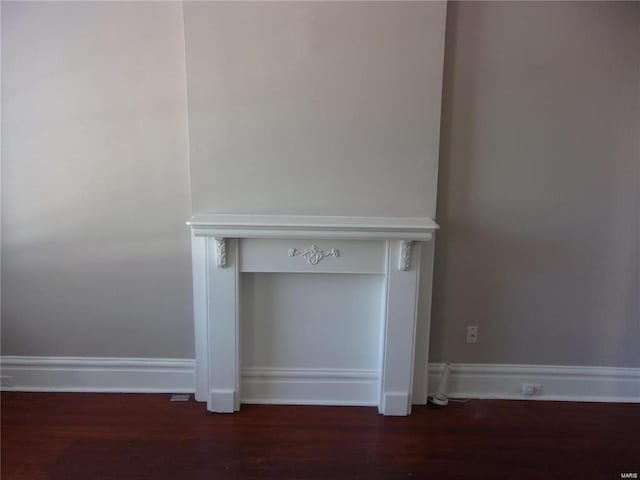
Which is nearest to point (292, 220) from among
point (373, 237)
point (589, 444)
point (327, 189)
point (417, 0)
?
point (327, 189)

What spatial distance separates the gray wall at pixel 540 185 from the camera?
2299 mm

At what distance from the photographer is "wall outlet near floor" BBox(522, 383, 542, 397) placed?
2.60 m

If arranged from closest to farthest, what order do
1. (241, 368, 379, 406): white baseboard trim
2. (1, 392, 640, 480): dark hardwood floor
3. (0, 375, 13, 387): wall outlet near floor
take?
(1, 392, 640, 480): dark hardwood floor → (241, 368, 379, 406): white baseboard trim → (0, 375, 13, 387): wall outlet near floor

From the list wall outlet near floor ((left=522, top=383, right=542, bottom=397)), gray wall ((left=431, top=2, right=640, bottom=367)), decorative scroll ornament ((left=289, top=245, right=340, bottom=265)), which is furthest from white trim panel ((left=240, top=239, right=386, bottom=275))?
wall outlet near floor ((left=522, top=383, right=542, bottom=397))

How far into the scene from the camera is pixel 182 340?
2602mm

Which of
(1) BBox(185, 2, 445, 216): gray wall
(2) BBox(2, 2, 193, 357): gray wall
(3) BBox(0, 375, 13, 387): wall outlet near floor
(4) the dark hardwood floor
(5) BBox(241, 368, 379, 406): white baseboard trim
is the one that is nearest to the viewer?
(4) the dark hardwood floor

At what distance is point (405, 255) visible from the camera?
7.57 ft

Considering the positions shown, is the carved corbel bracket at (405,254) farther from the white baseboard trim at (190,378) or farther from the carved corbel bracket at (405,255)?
the white baseboard trim at (190,378)

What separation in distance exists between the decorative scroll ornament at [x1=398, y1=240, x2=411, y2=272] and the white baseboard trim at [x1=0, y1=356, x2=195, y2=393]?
4.23 ft

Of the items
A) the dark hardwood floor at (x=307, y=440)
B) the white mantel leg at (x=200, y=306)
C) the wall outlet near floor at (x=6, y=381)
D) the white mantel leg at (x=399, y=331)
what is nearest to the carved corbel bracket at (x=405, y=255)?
the white mantel leg at (x=399, y=331)

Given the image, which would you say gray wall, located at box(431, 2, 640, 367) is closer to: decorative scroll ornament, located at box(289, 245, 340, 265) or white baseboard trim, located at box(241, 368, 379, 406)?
Result: white baseboard trim, located at box(241, 368, 379, 406)

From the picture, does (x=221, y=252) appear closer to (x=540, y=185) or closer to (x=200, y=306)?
(x=200, y=306)

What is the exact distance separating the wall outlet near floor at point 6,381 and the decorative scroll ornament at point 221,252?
56.0 inches

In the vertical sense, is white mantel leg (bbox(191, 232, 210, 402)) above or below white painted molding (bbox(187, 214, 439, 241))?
below
